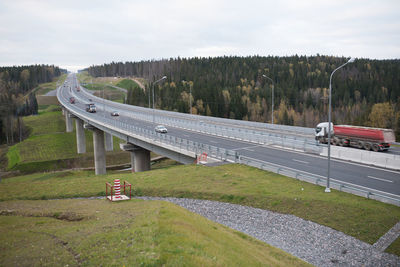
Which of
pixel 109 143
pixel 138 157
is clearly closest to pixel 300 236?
pixel 138 157

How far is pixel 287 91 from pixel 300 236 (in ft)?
421

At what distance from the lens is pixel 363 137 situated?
34.5m

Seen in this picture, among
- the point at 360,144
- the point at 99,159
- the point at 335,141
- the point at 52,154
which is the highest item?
the point at 360,144

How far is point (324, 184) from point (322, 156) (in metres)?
10.3

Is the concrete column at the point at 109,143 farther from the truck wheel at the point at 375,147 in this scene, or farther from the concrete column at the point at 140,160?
the truck wheel at the point at 375,147

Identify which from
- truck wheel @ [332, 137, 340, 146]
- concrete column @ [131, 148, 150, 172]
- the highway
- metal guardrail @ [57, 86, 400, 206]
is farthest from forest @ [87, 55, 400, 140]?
concrete column @ [131, 148, 150, 172]

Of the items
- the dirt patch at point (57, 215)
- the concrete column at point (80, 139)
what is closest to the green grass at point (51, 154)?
the concrete column at point (80, 139)

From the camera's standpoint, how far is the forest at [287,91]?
371ft

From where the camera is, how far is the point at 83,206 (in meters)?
20.1

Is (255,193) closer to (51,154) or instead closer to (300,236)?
(300,236)

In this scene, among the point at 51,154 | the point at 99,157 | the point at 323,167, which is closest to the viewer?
the point at 323,167

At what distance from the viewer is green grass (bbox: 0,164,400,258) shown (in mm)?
17688

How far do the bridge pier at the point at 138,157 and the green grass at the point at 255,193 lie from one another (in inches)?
789

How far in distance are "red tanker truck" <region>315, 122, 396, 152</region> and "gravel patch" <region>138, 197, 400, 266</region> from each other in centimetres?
1914
